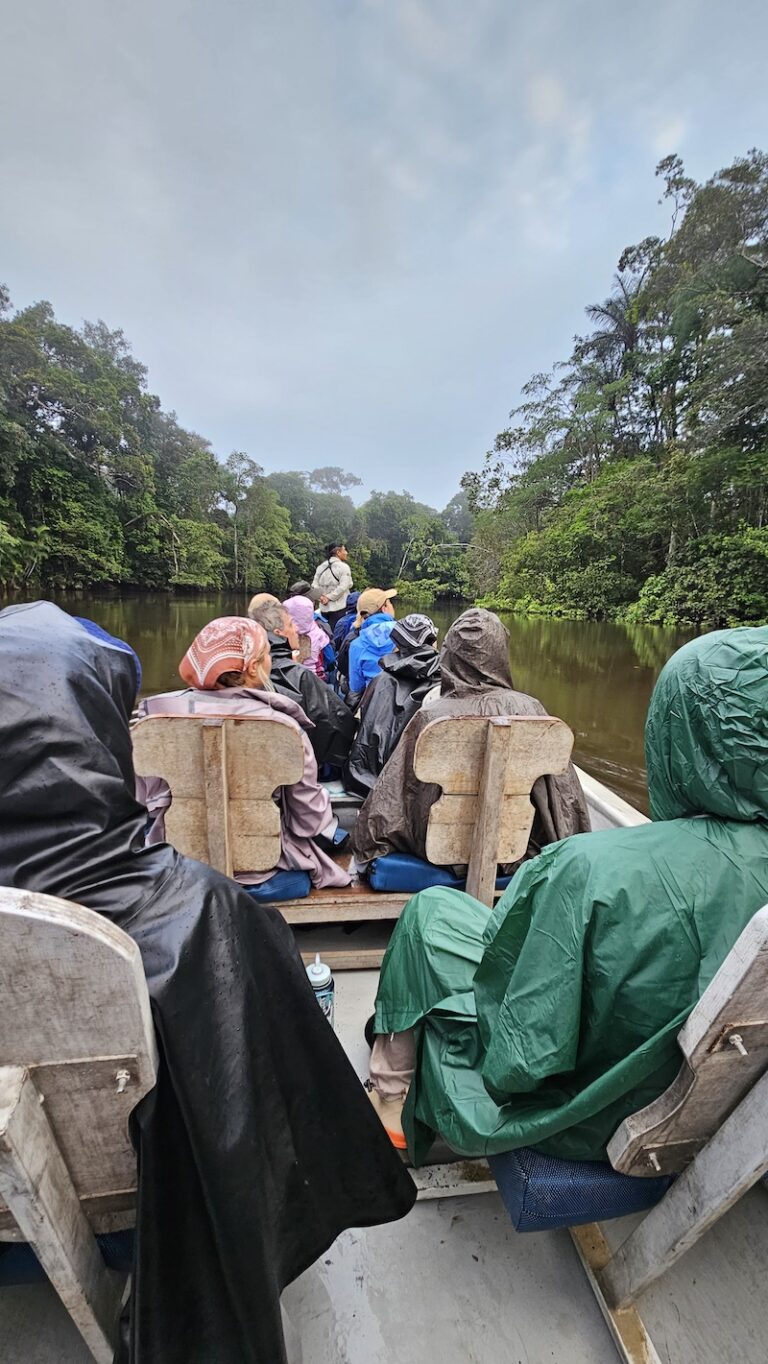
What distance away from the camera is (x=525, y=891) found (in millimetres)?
954

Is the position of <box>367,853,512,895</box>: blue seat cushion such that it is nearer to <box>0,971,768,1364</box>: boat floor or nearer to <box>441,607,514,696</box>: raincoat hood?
<box>441,607,514,696</box>: raincoat hood

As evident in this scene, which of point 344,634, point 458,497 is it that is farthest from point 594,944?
point 458,497

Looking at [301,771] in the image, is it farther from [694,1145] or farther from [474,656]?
[694,1145]

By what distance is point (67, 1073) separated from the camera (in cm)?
61

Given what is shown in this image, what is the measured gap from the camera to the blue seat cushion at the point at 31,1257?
0.79 metres

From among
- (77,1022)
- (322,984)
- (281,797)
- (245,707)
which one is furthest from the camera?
(281,797)

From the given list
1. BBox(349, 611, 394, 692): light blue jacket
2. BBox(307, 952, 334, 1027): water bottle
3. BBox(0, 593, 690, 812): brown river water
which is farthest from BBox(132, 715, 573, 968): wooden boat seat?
BBox(0, 593, 690, 812): brown river water

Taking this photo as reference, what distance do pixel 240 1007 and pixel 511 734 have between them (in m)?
1.26

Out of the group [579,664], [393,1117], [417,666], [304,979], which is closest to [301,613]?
[417,666]

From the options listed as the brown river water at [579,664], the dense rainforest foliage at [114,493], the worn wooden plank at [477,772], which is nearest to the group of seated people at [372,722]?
the worn wooden plank at [477,772]

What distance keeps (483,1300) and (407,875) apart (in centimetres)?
114

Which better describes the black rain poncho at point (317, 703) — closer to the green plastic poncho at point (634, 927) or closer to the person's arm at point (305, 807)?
the person's arm at point (305, 807)

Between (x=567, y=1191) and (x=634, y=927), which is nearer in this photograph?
(x=634, y=927)

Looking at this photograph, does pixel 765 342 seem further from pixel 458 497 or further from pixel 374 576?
pixel 458 497
